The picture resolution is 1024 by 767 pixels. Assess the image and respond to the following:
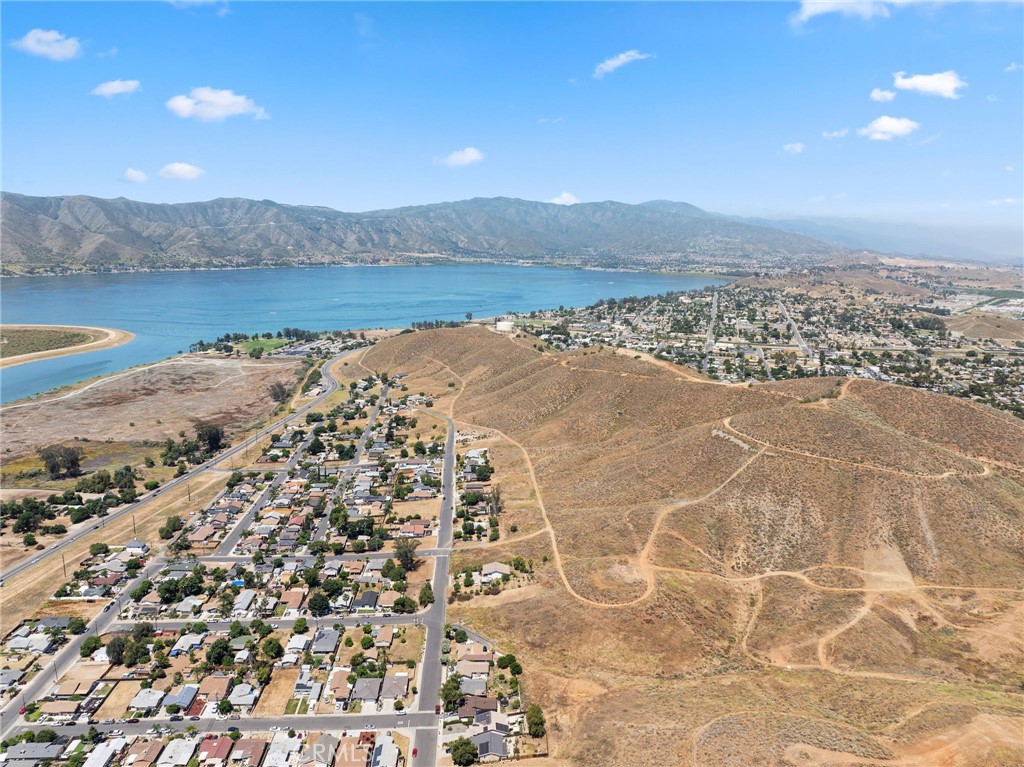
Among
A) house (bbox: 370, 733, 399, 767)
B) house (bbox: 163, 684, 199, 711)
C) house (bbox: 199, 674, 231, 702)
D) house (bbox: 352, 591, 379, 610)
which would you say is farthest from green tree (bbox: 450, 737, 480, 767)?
house (bbox: 163, 684, 199, 711)

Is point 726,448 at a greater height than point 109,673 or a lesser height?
greater

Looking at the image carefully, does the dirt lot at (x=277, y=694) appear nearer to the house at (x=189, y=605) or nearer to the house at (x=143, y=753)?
the house at (x=143, y=753)

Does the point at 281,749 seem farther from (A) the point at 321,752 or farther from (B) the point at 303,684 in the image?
(B) the point at 303,684

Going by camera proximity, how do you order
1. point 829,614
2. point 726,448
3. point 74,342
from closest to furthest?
point 829,614, point 726,448, point 74,342

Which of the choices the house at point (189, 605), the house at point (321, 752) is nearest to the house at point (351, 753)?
the house at point (321, 752)

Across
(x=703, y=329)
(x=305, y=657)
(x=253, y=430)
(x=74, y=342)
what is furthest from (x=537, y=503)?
(x=74, y=342)

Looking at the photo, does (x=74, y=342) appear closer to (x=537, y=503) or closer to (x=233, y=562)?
(x=233, y=562)
